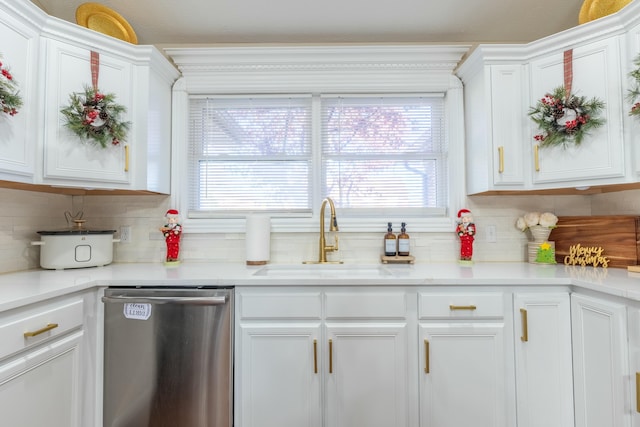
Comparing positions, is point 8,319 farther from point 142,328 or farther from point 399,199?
point 399,199

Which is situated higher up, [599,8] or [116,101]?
[599,8]

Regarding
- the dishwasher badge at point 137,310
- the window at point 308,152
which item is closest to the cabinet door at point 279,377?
the dishwasher badge at point 137,310

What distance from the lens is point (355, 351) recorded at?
4.86ft

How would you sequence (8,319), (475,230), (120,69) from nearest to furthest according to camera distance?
(8,319), (120,69), (475,230)

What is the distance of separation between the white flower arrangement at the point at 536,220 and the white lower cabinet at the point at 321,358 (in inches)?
45.9

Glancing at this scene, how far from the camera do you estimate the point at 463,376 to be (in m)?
1.47

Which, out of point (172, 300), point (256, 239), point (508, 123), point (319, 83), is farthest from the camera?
point (319, 83)

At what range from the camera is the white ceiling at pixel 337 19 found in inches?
78.8

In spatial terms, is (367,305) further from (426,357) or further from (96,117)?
(96,117)

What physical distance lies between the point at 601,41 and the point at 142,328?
2.81 m

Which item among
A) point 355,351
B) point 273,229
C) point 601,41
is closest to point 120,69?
point 273,229

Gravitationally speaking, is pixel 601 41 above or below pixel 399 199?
above

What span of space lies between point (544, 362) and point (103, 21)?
3200 mm

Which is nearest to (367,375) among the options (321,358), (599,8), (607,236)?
(321,358)
